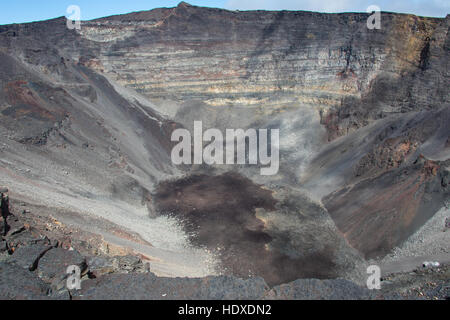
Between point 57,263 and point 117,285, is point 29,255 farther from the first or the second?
point 117,285

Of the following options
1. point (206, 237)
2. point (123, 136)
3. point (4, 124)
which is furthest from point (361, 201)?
point (4, 124)

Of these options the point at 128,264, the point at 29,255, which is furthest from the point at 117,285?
the point at 128,264

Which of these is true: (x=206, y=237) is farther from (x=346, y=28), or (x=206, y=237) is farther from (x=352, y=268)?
(x=346, y=28)

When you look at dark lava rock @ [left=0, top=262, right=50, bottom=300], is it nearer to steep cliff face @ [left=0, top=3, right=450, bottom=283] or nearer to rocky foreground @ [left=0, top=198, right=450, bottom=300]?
rocky foreground @ [left=0, top=198, right=450, bottom=300]

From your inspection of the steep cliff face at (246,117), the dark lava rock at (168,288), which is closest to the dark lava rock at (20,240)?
the dark lava rock at (168,288)

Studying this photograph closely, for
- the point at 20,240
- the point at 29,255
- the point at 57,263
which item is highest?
the point at 20,240
